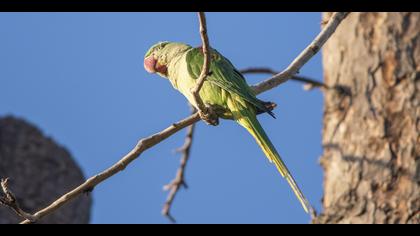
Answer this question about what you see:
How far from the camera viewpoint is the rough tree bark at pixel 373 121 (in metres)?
5.96

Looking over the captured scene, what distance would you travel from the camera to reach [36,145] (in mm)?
9500

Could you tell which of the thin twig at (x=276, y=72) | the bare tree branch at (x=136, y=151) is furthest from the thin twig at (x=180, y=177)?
the bare tree branch at (x=136, y=151)

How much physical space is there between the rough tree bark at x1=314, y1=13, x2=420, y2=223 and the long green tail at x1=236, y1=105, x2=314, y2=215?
1507mm

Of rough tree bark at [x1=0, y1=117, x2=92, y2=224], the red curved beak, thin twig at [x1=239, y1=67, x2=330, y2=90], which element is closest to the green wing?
the red curved beak

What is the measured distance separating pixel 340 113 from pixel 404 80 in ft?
1.94

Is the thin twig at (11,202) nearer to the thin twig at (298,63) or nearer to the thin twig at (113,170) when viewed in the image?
the thin twig at (113,170)

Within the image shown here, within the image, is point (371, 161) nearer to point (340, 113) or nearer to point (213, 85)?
point (340, 113)

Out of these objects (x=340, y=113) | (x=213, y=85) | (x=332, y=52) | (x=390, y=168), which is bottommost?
(x=390, y=168)

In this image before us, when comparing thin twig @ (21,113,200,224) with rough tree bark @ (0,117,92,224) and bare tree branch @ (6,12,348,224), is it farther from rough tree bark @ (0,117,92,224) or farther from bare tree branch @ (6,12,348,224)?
rough tree bark @ (0,117,92,224)

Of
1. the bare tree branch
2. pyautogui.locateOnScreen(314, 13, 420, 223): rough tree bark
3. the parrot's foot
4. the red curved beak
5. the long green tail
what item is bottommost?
pyautogui.locateOnScreen(314, 13, 420, 223): rough tree bark

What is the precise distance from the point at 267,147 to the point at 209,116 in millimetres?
420

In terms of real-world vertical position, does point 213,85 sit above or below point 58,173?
above

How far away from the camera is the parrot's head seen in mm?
5641
